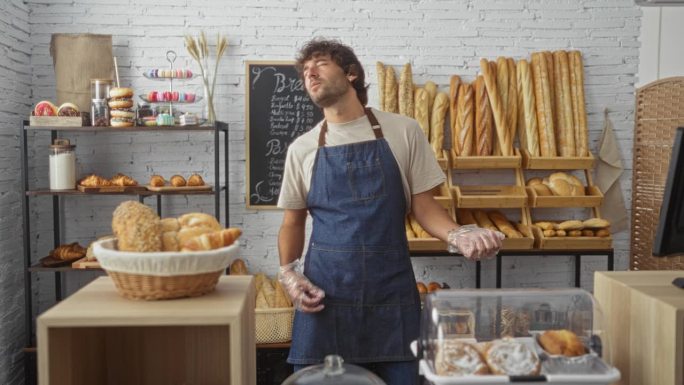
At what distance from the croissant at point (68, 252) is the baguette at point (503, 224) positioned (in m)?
2.48

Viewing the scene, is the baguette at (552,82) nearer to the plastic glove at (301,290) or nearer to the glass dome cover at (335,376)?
the plastic glove at (301,290)

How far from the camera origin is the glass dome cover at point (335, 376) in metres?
1.34

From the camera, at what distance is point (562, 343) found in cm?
135

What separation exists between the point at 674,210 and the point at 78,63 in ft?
11.8

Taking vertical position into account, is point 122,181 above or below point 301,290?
above

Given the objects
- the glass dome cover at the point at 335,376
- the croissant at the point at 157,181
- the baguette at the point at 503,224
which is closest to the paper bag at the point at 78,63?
the croissant at the point at 157,181

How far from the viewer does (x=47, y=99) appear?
14.3ft

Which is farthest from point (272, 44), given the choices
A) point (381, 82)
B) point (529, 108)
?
point (529, 108)

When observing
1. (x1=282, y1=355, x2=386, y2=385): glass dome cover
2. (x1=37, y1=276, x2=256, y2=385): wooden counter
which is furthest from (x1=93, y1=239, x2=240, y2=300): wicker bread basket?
(x1=282, y1=355, x2=386, y2=385): glass dome cover

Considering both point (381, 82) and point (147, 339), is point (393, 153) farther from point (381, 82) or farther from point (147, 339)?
point (381, 82)

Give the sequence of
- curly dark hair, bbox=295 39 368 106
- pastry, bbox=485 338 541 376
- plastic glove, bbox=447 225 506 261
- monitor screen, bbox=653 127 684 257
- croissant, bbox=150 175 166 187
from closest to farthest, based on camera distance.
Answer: pastry, bbox=485 338 541 376 < monitor screen, bbox=653 127 684 257 < plastic glove, bbox=447 225 506 261 < curly dark hair, bbox=295 39 368 106 < croissant, bbox=150 175 166 187

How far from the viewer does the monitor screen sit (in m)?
1.50

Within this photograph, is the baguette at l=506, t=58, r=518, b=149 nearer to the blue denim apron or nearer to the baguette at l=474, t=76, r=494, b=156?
the baguette at l=474, t=76, r=494, b=156

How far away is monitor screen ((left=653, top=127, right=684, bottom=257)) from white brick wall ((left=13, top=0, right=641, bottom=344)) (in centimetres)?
289
